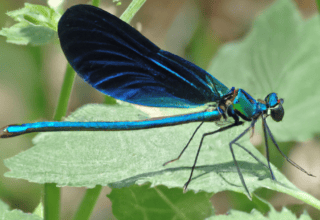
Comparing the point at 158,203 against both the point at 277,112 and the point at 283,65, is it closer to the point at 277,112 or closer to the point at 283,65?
the point at 277,112

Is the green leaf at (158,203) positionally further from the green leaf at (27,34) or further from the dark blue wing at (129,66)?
the green leaf at (27,34)

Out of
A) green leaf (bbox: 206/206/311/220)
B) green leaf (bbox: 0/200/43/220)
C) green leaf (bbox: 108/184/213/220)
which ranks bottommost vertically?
green leaf (bbox: 0/200/43/220)

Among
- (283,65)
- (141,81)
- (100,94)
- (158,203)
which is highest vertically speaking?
(283,65)

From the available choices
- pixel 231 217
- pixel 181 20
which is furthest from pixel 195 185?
pixel 181 20

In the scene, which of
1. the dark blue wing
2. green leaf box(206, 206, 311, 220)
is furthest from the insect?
green leaf box(206, 206, 311, 220)

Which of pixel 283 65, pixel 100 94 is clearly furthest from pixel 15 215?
pixel 100 94

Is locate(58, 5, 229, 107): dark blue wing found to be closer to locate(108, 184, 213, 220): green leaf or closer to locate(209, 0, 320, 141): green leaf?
locate(108, 184, 213, 220): green leaf

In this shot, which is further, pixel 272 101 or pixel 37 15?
pixel 272 101

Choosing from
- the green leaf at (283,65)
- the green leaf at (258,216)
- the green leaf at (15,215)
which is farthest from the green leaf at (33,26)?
the green leaf at (283,65)
